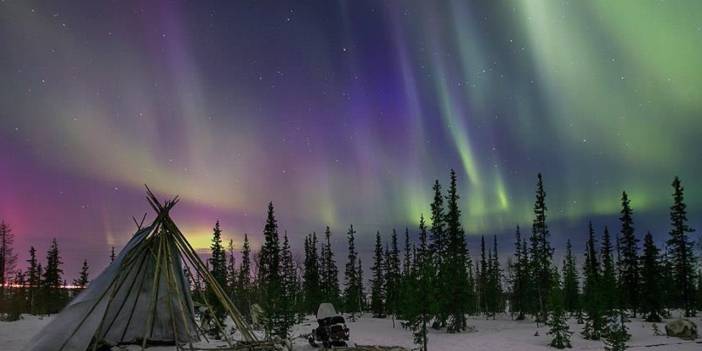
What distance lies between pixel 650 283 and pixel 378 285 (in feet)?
91.9

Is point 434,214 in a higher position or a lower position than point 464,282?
higher

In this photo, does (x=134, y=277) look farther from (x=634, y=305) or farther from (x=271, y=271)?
(x=634, y=305)

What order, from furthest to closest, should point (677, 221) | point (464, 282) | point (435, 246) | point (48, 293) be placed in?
1. point (48, 293)
2. point (677, 221)
3. point (435, 246)
4. point (464, 282)

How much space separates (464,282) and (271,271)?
19700 mm

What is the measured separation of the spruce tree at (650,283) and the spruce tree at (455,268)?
16.3 metres

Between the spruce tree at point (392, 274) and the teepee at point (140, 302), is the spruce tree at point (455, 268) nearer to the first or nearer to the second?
the spruce tree at point (392, 274)

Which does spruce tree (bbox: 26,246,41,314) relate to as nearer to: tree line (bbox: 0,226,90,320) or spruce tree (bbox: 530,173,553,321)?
tree line (bbox: 0,226,90,320)

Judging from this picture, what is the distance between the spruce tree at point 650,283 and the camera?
40.3 metres

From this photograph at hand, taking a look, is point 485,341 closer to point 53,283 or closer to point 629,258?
point 629,258

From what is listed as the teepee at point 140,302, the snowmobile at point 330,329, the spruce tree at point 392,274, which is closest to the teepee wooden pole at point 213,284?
the teepee at point 140,302

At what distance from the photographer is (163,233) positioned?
1372 cm

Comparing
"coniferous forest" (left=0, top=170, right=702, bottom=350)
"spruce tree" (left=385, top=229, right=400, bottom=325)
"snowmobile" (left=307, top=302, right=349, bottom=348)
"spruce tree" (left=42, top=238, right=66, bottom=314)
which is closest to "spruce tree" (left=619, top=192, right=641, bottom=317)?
"coniferous forest" (left=0, top=170, right=702, bottom=350)

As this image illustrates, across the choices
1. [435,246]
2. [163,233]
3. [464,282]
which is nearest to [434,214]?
[435,246]

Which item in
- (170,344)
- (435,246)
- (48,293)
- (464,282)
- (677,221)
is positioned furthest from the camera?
(48,293)
